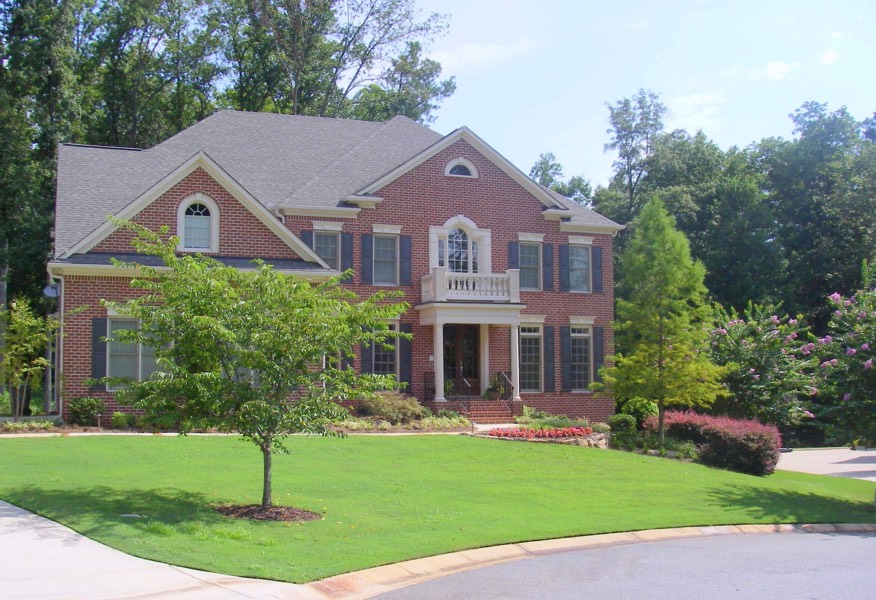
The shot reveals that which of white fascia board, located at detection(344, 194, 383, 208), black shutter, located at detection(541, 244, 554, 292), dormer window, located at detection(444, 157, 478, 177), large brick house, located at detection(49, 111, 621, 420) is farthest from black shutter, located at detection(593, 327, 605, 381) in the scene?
white fascia board, located at detection(344, 194, 383, 208)

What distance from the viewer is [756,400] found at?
31.2 metres

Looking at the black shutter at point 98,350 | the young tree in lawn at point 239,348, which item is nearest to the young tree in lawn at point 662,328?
the black shutter at point 98,350

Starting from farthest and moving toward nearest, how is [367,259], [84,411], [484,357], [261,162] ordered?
1. [261,162]
2. [484,357]
3. [367,259]
4. [84,411]

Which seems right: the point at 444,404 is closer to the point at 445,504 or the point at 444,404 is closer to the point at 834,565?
Answer: the point at 445,504

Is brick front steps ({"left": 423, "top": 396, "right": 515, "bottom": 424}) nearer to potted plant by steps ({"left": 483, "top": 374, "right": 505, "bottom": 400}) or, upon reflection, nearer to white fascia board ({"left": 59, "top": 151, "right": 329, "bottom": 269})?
potted plant by steps ({"left": 483, "top": 374, "right": 505, "bottom": 400})

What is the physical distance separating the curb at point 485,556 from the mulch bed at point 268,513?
2.31 metres

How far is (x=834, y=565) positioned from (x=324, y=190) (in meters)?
20.6

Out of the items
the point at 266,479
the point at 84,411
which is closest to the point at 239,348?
the point at 266,479

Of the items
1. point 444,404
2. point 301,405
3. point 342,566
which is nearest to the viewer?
point 342,566

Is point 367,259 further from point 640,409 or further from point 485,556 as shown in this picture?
point 485,556

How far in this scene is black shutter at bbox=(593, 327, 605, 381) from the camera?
106 feet

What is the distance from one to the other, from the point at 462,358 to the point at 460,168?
6.33m

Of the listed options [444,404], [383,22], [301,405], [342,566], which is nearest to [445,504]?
[301,405]

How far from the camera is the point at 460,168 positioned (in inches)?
1221
